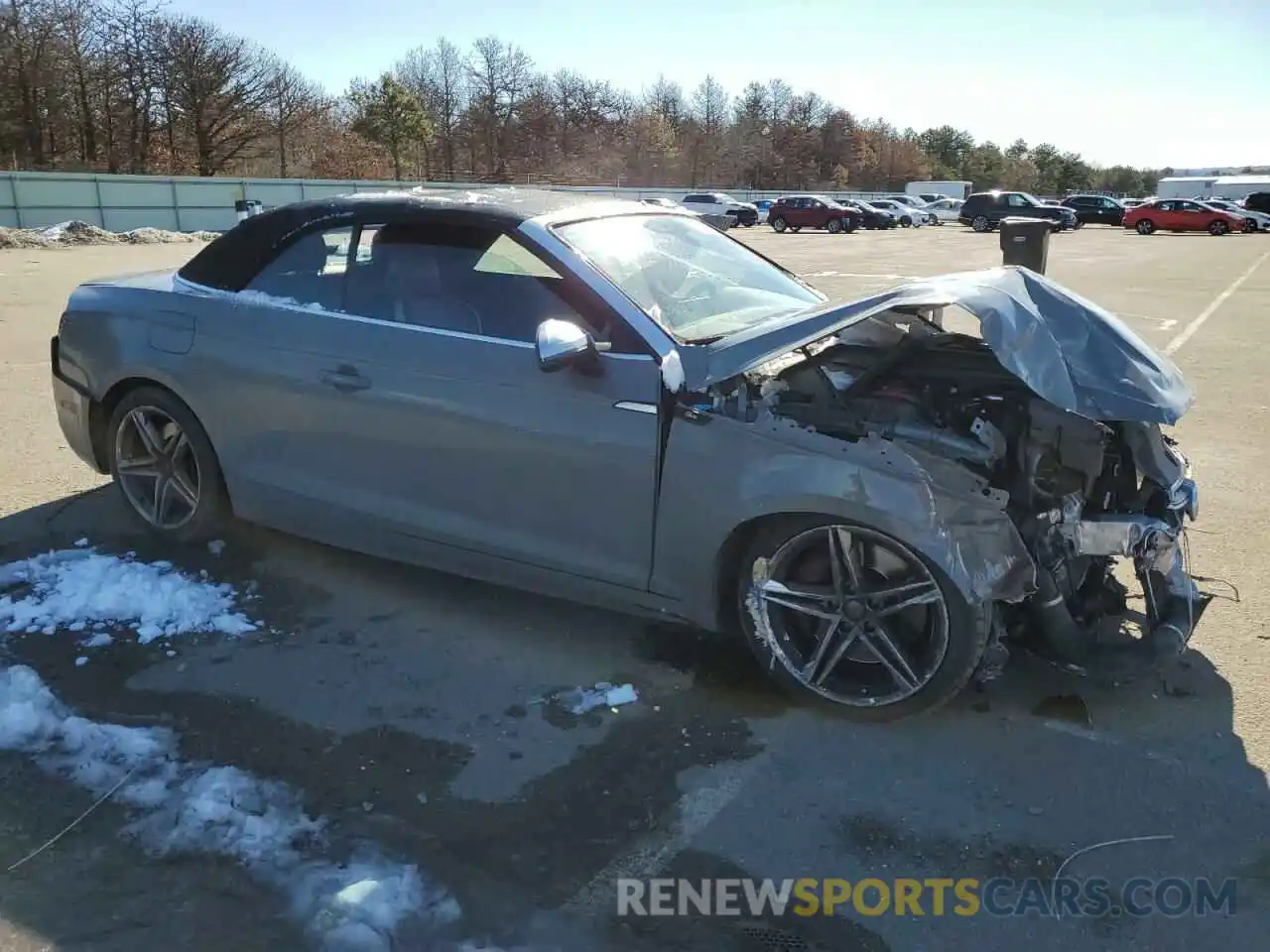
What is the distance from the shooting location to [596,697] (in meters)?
3.37

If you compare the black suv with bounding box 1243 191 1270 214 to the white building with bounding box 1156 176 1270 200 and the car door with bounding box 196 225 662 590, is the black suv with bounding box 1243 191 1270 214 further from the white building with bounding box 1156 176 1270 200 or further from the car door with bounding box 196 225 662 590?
the car door with bounding box 196 225 662 590

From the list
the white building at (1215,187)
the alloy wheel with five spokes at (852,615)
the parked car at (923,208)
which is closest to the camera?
the alloy wheel with five spokes at (852,615)

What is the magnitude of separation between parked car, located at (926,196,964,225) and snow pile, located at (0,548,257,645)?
56375 mm

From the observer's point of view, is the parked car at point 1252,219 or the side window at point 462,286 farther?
the parked car at point 1252,219

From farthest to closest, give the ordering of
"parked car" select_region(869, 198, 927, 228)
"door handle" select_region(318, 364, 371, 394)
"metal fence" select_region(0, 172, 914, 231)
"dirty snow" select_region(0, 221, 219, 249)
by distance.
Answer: "parked car" select_region(869, 198, 927, 228) → "metal fence" select_region(0, 172, 914, 231) → "dirty snow" select_region(0, 221, 219, 249) → "door handle" select_region(318, 364, 371, 394)

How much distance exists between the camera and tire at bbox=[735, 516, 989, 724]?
298 centimetres

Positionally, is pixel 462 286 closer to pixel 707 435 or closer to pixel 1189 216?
pixel 707 435

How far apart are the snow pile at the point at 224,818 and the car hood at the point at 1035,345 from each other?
173cm

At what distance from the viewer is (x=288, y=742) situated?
3.06 meters

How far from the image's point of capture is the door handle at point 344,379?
3.75m

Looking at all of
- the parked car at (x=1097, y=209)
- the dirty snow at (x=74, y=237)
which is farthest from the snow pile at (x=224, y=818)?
the parked car at (x=1097, y=209)

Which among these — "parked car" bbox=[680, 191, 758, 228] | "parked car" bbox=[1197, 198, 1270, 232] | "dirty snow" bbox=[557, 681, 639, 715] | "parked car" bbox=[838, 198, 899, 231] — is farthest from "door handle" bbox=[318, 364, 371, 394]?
"parked car" bbox=[1197, 198, 1270, 232]

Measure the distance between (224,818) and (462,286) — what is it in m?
2.02

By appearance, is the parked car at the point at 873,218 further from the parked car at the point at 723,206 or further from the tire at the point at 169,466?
→ the tire at the point at 169,466
